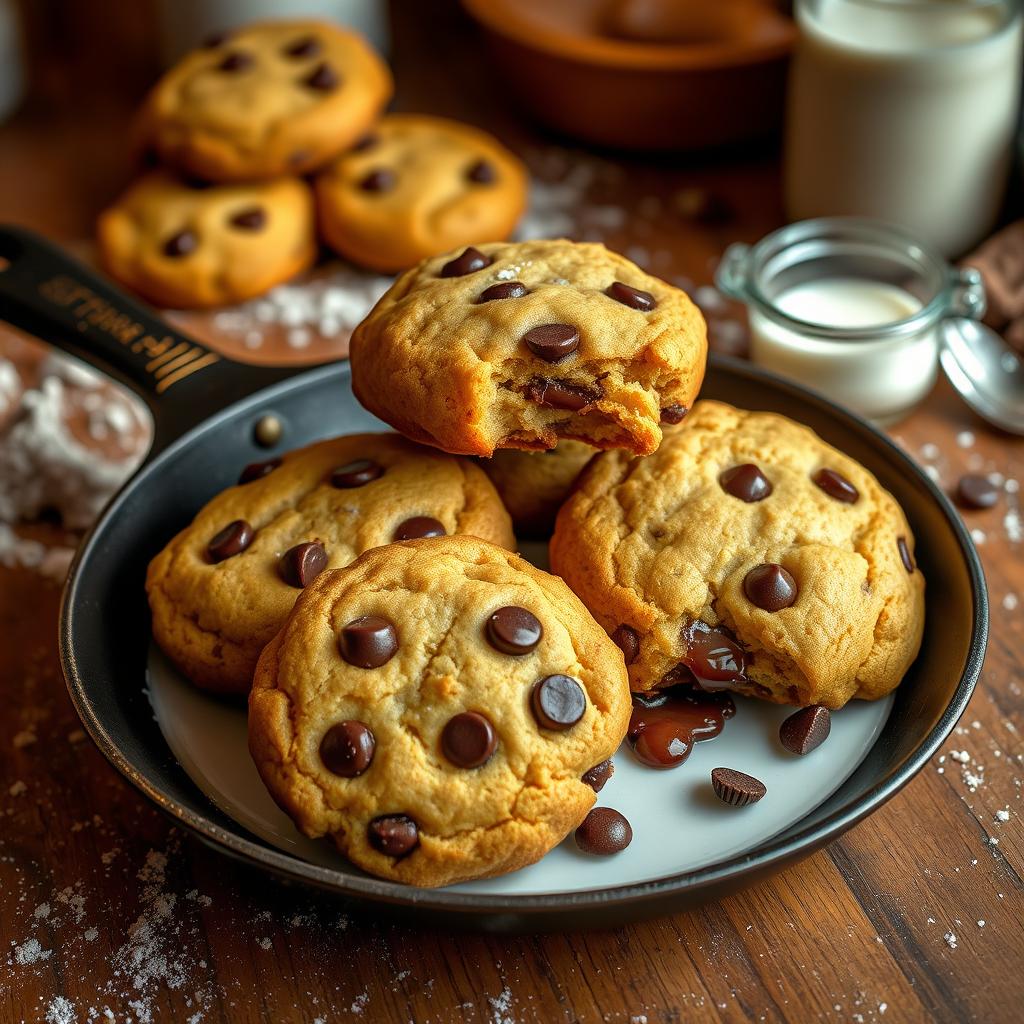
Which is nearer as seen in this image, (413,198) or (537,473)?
(537,473)

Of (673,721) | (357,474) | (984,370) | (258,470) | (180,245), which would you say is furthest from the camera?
(180,245)

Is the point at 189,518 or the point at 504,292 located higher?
the point at 504,292

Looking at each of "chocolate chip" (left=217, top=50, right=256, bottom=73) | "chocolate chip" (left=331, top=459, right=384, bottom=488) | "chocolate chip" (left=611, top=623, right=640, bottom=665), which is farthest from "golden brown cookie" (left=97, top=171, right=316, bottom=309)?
"chocolate chip" (left=611, top=623, right=640, bottom=665)

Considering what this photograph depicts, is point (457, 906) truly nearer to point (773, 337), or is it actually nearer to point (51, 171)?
point (773, 337)

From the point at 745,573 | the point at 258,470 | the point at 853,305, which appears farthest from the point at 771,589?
the point at 853,305

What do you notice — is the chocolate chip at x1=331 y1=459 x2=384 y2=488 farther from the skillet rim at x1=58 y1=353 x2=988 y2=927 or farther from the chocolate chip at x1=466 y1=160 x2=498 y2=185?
the chocolate chip at x1=466 y1=160 x2=498 y2=185

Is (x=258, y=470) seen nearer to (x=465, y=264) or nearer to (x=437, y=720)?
(x=465, y=264)

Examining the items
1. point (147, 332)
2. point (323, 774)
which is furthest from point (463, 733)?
point (147, 332)
